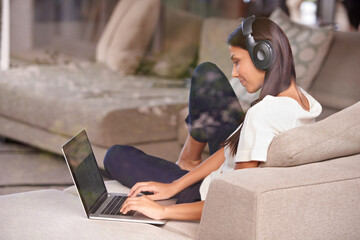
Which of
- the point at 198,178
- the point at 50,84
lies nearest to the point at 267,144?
the point at 198,178

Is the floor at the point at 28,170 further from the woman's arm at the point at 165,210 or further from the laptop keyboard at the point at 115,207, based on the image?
the woman's arm at the point at 165,210

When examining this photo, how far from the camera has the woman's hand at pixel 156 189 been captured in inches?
43.8

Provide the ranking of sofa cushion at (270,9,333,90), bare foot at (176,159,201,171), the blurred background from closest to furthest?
bare foot at (176,159,201,171)
sofa cushion at (270,9,333,90)
the blurred background

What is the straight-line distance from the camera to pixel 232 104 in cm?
129

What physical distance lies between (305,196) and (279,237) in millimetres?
75

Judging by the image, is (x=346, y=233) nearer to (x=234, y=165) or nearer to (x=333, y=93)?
(x=234, y=165)

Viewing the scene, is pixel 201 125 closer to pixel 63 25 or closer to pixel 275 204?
pixel 275 204

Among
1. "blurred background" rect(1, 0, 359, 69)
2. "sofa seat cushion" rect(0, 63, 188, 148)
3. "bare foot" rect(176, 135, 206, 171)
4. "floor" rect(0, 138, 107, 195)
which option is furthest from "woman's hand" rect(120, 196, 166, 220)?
"blurred background" rect(1, 0, 359, 69)

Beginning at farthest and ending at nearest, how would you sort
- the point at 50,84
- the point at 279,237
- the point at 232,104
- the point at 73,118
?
the point at 50,84 < the point at 73,118 < the point at 232,104 < the point at 279,237

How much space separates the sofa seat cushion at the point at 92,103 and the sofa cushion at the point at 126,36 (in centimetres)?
7

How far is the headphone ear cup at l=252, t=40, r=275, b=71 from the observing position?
962mm

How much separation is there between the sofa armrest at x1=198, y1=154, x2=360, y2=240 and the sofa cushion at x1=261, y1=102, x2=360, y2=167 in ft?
0.07

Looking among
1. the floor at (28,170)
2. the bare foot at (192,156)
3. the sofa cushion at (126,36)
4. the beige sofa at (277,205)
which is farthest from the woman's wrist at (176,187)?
the sofa cushion at (126,36)

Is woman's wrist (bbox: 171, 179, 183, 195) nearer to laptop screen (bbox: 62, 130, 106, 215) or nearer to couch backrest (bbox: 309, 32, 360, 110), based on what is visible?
laptop screen (bbox: 62, 130, 106, 215)
